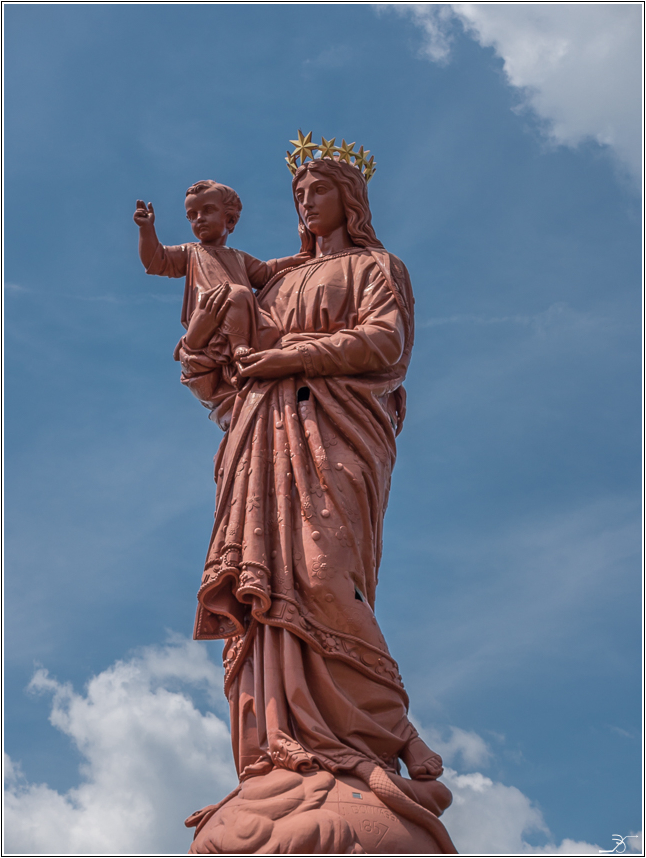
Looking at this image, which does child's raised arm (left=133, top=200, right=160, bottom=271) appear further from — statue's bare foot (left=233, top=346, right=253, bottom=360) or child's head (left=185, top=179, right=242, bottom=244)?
statue's bare foot (left=233, top=346, right=253, bottom=360)

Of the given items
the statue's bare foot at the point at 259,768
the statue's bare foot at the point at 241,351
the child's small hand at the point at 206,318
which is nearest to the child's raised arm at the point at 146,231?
the child's small hand at the point at 206,318

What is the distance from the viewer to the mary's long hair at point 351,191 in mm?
12500

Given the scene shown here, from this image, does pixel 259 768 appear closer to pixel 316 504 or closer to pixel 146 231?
pixel 316 504

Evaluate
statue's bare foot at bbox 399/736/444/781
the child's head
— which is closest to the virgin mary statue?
statue's bare foot at bbox 399/736/444/781

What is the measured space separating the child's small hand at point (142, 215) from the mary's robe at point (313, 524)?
151cm

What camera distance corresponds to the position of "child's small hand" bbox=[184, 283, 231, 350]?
11.6m

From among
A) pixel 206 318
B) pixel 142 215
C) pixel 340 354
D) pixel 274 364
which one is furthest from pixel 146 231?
pixel 340 354

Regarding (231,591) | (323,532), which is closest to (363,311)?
(323,532)

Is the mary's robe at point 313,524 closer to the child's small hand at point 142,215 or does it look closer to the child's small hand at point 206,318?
the child's small hand at point 206,318

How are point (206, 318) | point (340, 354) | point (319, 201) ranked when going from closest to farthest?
point (340, 354), point (206, 318), point (319, 201)

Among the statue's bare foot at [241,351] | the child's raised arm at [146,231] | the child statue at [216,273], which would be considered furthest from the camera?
the child's raised arm at [146,231]

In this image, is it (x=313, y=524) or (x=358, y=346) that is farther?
(x=358, y=346)

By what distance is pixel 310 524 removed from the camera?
10.2 m

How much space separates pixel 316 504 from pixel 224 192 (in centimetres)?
403
